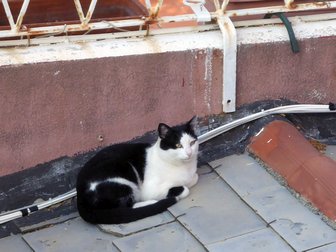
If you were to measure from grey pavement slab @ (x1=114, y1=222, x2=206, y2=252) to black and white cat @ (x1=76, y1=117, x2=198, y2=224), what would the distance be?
0.13 m

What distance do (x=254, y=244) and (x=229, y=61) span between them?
984 mm

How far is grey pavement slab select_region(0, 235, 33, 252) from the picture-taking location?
147 inches

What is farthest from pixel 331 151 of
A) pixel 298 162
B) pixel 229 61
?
pixel 229 61

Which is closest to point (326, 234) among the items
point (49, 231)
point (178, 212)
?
point (178, 212)

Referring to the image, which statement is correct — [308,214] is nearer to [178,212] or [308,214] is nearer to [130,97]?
[178,212]

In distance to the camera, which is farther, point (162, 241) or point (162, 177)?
point (162, 177)

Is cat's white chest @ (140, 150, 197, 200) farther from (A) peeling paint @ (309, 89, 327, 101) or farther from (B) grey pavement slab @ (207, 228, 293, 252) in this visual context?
(A) peeling paint @ (309, 89, 327, 101)

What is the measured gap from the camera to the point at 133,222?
3.79m

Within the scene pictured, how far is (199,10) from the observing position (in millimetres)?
4090

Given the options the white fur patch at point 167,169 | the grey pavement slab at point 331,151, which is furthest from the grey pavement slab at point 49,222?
the grey pavement slab at point 331,151

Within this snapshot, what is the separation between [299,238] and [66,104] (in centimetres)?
128

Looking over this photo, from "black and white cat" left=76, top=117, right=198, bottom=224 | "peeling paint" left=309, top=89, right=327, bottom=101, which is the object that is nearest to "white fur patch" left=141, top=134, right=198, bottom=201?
"black and white cat" left=76, top=117, right=198, bottom=224

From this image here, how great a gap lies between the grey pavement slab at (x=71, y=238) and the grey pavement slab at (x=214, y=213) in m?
0.38

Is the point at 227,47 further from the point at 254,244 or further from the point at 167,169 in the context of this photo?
the point at 254,244
